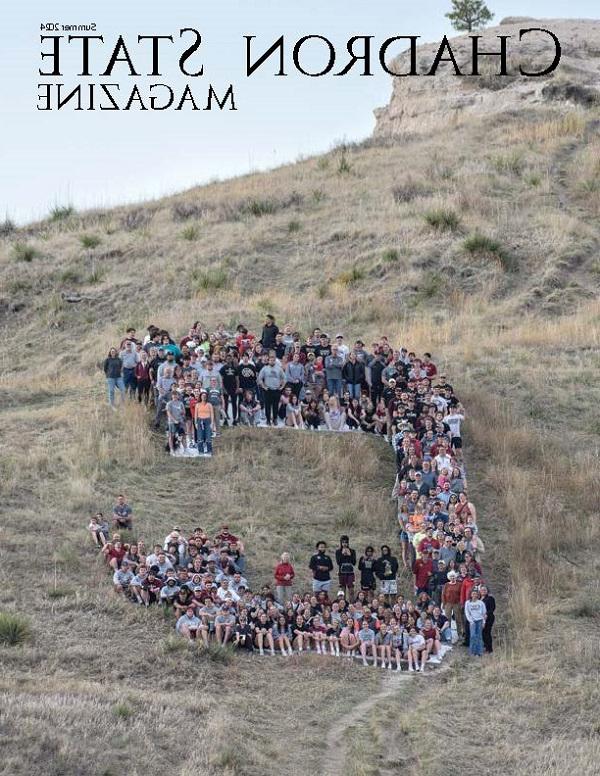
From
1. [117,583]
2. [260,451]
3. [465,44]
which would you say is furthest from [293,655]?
[465,44]

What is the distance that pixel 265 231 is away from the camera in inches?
1828

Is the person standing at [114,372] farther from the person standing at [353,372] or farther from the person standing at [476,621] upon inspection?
the person standing at [476,621]

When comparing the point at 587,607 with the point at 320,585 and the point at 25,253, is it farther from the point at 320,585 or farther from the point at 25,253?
the point at 25,253

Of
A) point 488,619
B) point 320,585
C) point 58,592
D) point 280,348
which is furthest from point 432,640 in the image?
point 280,348

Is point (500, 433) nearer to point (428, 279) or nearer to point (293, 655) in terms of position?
point (293, 655)

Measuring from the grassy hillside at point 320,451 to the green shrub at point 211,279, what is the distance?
9 cm

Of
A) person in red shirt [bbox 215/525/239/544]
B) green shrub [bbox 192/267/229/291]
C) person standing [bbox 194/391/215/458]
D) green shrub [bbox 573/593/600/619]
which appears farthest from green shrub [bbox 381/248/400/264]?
green shrub [bbox 573/593/600/619]

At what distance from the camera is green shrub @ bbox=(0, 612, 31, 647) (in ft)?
61.8

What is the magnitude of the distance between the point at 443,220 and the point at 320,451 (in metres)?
17.8

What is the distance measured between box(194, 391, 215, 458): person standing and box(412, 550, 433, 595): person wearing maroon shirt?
20.7 ft

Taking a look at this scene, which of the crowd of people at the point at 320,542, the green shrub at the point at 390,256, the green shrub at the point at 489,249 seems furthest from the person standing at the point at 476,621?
the green shrub at the point at 390,256

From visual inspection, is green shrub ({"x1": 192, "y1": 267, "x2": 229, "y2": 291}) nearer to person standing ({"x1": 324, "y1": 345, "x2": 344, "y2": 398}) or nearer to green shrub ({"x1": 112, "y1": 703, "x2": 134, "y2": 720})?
person standing ({"x1": 324, "y1": 345, "x2": 344, "y2": 398})

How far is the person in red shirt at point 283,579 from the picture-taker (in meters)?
21.5

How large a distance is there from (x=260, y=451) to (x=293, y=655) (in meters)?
7.92
